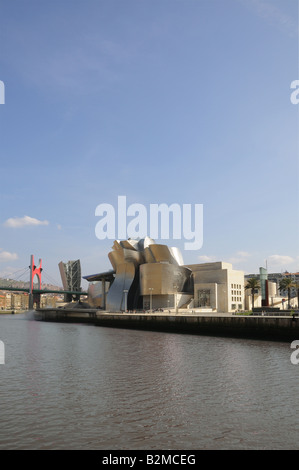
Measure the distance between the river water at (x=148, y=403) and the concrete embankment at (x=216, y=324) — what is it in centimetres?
1649

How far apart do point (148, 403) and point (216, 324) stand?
3489 cm

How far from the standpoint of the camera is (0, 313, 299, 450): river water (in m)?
11.2

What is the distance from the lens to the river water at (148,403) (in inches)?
440

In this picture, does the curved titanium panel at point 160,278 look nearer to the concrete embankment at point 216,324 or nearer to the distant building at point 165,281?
the distant building at point 165,281

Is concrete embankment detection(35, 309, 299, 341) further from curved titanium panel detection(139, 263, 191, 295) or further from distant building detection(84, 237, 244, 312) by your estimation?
distant building detection(84, 237, 244, 312)

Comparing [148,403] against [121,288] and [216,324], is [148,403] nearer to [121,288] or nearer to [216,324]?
[216,324]

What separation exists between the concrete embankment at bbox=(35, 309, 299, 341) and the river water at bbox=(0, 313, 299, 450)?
54.1 ft

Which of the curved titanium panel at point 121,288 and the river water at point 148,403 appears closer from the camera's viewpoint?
the river water at point 148,403

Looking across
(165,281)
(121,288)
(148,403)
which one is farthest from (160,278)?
(148,403)

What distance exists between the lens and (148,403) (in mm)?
14836

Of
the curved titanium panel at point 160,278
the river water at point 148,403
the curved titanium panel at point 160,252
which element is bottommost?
the river water at point 148,403

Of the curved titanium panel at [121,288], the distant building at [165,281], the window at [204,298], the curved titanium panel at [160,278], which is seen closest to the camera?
the window at [204,298]

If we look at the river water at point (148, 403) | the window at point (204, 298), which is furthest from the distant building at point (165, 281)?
the river water at point (148, 403)
